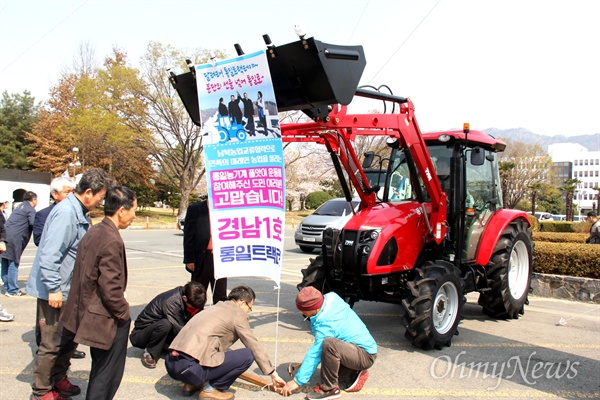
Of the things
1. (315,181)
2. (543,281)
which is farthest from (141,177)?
(543,281)

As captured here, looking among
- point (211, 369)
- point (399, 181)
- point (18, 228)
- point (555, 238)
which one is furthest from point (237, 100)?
point (555, 238)

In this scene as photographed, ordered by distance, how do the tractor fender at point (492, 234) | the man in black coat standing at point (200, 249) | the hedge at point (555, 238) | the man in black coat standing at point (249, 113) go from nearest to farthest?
the man in black coat standing at point (249, 113) → the man in black coat standing at point (200, 249) → the tractor fender at point (492, 234) → the hedge at point (555, 238)

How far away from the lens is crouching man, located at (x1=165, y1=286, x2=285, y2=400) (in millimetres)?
4352

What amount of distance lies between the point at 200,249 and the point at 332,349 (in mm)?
2689

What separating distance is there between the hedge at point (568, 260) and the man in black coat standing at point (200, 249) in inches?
271

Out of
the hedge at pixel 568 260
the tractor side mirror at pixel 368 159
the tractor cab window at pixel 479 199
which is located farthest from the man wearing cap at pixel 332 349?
the hedge at pixel 568 260

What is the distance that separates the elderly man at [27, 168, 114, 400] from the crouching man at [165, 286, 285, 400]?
36.1 inches

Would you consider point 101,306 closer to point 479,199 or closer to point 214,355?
point 214,355

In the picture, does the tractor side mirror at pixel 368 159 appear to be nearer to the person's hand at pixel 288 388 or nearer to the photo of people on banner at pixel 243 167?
the photo of people on banner at pixel 243 167

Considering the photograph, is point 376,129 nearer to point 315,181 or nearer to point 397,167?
point 397,167

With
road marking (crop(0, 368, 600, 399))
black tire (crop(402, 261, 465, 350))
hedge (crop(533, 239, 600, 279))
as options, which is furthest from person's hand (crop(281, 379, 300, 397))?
hedge (crop(533, 239, 600, 279))

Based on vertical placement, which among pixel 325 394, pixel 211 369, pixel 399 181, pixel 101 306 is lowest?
pixel 325 394

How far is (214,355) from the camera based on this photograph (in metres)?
4.43

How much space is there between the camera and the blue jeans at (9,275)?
8555 millimetres
